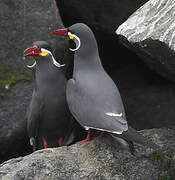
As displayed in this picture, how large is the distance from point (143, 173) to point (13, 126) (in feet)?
6.35

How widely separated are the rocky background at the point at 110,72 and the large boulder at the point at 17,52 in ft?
0.04

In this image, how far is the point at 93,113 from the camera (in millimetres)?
5422

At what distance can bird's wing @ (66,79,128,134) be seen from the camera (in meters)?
5.21

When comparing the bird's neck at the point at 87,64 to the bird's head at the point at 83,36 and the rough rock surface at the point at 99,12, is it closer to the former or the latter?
the bird's head at the point at 83,36

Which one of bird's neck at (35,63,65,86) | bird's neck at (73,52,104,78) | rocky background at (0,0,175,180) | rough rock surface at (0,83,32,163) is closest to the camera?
rocky background at (0,0,175,180)

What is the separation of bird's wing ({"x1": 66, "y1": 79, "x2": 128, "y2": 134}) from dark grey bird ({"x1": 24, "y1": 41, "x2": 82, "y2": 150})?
549mm

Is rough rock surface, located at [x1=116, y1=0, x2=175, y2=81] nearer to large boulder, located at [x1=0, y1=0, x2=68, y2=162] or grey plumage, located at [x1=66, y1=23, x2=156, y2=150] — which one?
grey plumage, located at [x1=66, y1=23, x2=156, y2=150]

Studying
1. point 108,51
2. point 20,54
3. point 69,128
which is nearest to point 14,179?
point 69,128

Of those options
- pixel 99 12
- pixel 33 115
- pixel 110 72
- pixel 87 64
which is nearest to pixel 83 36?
pixel 87 64

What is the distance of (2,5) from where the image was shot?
682 centimetres

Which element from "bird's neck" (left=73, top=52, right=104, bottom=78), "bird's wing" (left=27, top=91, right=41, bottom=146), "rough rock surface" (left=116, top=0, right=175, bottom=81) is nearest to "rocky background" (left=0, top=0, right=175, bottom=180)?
"rough rock surface" (left=116, top=0, right=175, bottom=81)

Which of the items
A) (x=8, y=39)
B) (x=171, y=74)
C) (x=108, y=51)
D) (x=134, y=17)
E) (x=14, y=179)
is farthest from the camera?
(x=108, y=51)

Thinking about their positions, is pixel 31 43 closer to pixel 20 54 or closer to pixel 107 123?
pixel 20 54

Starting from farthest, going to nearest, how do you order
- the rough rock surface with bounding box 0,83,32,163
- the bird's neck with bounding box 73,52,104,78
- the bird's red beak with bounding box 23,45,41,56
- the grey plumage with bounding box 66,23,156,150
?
the rough rock surface with bounding box 0,83,32,163 → the bird's red beak with bounding box 23,45,41,56 → the bird's neck with bounding box 73,52,104,78 → the grey plumage with bounding box 66,23,156,150
